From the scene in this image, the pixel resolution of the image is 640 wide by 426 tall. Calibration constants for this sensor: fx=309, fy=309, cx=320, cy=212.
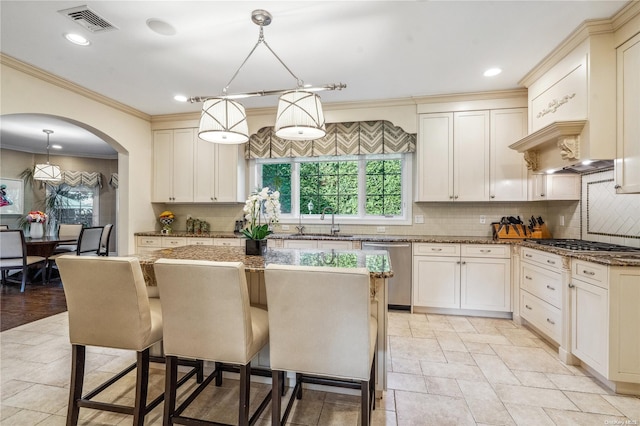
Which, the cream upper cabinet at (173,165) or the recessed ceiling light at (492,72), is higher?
the recessed ceiling light at (492,72)

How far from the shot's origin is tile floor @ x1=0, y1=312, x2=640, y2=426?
185cm

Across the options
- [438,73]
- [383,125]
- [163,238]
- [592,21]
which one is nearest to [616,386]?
[592,21]

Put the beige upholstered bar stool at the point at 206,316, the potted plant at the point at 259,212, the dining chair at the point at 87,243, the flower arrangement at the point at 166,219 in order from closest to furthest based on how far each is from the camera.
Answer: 1. the beige upholstered bar stool at the point at 206,316
2. the potted plant at the point at 259,212
3. the flower arrangement at the point at 166,219
4. the dining chair at the point at 87,243

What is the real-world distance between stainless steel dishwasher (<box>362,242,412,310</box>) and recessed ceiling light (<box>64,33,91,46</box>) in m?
3.35

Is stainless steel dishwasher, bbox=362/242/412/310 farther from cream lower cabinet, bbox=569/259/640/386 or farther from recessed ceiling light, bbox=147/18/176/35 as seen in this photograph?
recessed ceiling light, bbox=147/18/176/35

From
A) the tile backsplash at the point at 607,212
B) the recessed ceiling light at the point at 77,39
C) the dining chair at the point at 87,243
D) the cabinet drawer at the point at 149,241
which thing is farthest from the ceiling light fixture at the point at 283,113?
the dining chair at the point at 87,243

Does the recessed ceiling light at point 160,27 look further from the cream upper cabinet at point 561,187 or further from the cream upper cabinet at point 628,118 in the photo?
the cream upper cabinet at point 561,187

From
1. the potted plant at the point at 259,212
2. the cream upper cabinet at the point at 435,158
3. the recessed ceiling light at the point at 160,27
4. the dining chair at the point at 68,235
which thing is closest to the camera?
the potted plant at the point at 259,212

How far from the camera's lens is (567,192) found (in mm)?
3287

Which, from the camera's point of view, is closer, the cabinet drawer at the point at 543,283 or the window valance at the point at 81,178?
the cabinet drawer at the point at 543,283

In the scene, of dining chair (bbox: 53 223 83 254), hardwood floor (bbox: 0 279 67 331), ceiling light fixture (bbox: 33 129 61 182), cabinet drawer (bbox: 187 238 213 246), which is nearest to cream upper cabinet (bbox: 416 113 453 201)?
cabinet drawer (bbox: 187 238 213 246)

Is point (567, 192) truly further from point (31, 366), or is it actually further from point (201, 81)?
point (31, 366)

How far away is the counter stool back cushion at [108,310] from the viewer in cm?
159

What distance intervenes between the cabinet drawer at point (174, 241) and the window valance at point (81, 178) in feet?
14.8
